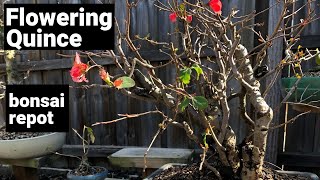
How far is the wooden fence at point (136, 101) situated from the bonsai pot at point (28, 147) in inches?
16.2

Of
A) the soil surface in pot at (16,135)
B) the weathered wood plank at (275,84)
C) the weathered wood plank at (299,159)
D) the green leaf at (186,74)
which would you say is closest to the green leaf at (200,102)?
the green leaf at (186,74)

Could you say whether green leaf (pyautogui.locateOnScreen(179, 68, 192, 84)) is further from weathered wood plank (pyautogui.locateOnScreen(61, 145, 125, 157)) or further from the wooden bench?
weathered wood plank (pyautogui.locateOnScreen(61, 145, 125, 157))

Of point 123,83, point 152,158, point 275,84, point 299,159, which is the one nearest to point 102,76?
point 123,83

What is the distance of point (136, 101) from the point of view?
2.59 metres

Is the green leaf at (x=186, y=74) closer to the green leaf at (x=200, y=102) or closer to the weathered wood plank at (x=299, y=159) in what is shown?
the green leaf at (x=200, y=102)

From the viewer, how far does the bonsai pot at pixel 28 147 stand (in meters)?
2.26

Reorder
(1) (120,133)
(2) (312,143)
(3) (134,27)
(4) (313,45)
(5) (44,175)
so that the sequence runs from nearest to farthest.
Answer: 1. (4) (313,45)
2. (2) (312,143)
3. (3) (134,27)
4. (1) (120,133)
5. (5) (44,175)

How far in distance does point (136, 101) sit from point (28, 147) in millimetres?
736

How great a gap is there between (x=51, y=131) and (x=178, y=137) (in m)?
0.82

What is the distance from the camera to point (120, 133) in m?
2.69

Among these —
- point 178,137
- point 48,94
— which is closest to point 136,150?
point 178,137

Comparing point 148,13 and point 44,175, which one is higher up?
point 148,13

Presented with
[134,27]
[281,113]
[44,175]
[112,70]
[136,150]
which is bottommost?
[44,175]

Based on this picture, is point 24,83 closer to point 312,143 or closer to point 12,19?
point 12,19
